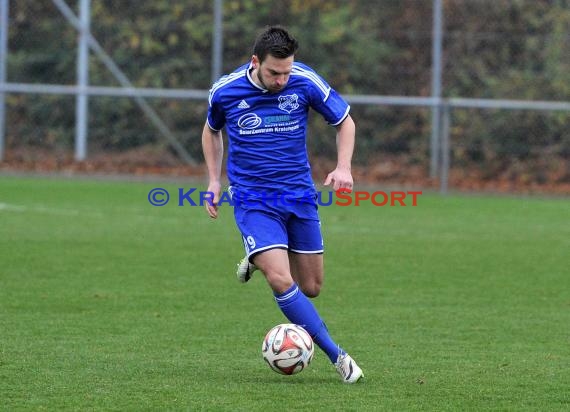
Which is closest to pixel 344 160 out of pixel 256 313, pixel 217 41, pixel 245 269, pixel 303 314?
Answer: pixel 303 314

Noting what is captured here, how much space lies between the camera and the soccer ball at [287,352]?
636 centimetres

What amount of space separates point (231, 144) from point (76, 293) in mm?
3038

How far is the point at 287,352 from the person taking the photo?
6.35m

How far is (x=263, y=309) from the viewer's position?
906 centimetres

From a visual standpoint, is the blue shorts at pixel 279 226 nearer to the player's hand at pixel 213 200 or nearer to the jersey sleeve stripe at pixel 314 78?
the player's hand at pixel 213 200

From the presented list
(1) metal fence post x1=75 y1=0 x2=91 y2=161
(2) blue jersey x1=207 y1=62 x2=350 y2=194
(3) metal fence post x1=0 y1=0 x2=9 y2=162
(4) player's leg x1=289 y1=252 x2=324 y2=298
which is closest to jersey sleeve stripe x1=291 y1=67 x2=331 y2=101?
(2) blue jersey x1=207 y1=62 x2=350 y2=194

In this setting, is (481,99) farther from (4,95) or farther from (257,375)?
(257,375)

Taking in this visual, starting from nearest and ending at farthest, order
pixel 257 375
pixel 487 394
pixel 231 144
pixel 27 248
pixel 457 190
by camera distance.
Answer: pixel 487 394
pixel 257 375
pixel 231 144
pixel 27 248
pixel 457 190

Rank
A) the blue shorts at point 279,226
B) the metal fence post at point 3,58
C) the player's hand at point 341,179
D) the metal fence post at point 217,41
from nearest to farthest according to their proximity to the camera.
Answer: the player's hand at point 341,179 → the blue shorts at point 279,226 → the metal fence post at point 217,41 → the metal fence post at point 3,58

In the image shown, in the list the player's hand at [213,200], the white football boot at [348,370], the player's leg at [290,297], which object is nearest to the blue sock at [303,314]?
the player's leg at [290,297]

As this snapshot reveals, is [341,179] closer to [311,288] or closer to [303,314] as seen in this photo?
[303,314]

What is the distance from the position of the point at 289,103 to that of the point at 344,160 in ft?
1.50

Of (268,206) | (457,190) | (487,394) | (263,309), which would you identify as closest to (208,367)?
(268,206)

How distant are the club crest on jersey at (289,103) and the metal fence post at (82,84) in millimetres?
13896
